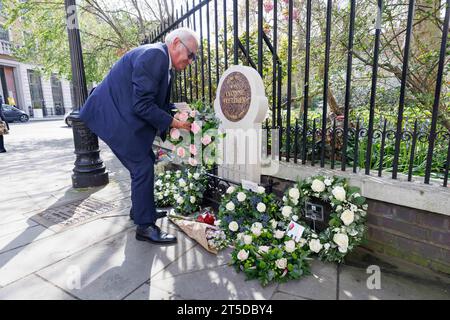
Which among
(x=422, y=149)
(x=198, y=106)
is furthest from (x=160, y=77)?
(x=422, y=149)

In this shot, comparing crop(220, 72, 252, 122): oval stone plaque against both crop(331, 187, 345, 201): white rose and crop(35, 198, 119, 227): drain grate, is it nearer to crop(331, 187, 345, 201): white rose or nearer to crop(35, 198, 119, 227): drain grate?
crop(331, 187, 345, 201): white rose

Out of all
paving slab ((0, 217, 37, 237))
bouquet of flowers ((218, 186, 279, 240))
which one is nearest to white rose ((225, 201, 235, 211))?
bouquet of flowers ((218, 186, 279, 240))

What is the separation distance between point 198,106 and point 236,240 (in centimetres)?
166

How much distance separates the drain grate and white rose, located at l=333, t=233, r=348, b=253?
2733 millimetres

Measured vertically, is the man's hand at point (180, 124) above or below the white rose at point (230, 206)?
above

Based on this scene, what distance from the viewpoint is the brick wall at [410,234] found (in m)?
2.23

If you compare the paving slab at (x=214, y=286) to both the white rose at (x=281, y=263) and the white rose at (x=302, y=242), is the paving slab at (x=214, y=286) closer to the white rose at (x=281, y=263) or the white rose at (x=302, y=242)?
the white rose at (x=281, y=263)

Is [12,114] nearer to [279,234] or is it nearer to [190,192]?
[190,192]

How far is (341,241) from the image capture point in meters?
2.32

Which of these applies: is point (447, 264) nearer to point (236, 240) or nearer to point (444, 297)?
point (444, 297)

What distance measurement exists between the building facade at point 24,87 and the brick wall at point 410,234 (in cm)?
2724

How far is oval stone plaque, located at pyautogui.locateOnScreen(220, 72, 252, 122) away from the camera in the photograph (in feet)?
9.77

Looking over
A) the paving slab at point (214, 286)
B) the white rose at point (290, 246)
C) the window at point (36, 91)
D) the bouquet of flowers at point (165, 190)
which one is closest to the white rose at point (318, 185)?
the white rose at point (290, 246)

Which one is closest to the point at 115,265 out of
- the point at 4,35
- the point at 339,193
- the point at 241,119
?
the point at 241,119
